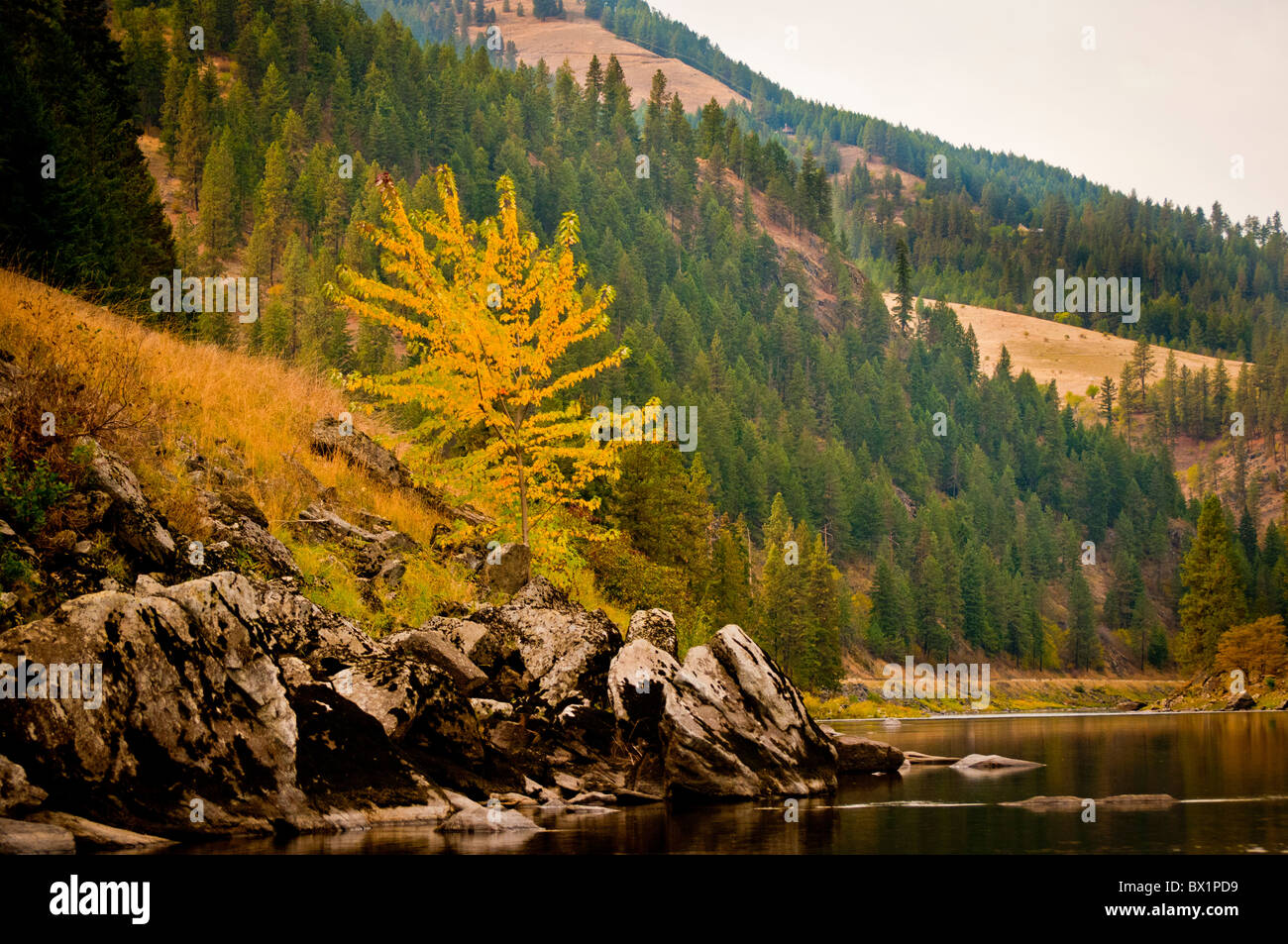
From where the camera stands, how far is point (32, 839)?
888cm

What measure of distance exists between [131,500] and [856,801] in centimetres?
1190

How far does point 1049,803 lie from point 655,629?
8.64 metres

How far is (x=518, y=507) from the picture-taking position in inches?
969

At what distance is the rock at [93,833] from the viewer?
31.0 ft

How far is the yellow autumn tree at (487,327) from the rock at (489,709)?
23.3 ft

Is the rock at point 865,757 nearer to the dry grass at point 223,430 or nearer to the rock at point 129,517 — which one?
the dry grass at point 223,430

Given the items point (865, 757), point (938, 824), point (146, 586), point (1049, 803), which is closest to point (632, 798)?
point (938, 824)

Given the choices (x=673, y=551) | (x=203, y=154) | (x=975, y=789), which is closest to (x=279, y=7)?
(x=203, y=154)

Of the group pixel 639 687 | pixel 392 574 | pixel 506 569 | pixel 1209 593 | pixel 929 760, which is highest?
pixel 392 574

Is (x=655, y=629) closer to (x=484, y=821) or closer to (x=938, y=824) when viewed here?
(x=938, y=824)

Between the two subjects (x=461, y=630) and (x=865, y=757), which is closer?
(x=461, y=630)

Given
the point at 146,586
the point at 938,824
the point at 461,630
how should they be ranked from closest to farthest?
the point at 146,586 < the point at 938,824 < the point at 461,630

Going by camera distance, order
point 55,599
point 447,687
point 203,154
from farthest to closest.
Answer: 1. point 203,154
2. point 447,687
3. point 55,599
